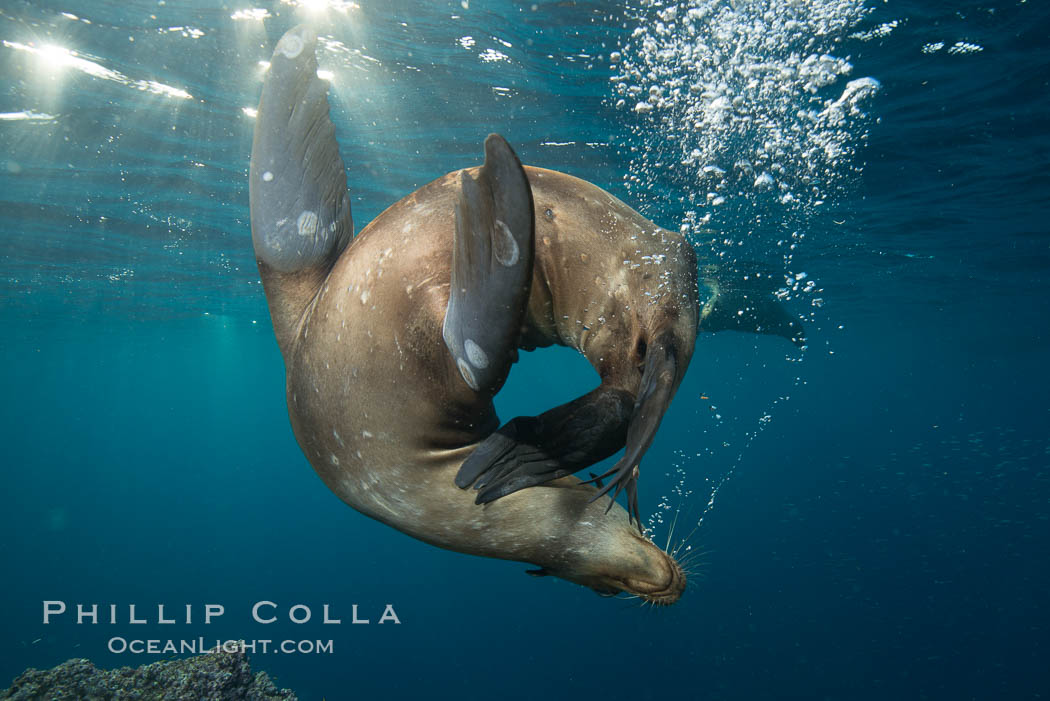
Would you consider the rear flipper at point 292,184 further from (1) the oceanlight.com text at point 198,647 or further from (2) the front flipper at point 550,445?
(1) the oceanlight.com text at point 198,647

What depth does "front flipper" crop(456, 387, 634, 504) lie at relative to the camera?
54.4 inches

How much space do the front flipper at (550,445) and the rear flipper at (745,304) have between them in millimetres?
15749

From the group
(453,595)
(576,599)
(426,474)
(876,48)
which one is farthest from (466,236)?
(453,595)

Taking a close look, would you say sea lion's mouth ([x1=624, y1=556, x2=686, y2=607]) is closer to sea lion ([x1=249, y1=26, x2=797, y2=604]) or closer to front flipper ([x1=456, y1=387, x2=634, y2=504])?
sea lion ([x1=249, y1=26, x2=797, y2=604])

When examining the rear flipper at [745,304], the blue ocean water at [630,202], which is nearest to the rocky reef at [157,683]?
the blue ocean water at [630,202]

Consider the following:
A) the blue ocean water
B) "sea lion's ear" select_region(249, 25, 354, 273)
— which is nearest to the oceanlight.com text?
the blue ocean water

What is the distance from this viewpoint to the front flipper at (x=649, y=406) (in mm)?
1253

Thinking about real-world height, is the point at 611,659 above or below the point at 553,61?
below

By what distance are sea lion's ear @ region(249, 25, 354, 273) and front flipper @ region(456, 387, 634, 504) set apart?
1100 mm

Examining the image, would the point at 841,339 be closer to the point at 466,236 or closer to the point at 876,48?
the point at 876,48

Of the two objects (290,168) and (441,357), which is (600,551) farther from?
(290,168)

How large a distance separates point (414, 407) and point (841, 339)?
40348 mm

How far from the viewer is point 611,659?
74.2ft

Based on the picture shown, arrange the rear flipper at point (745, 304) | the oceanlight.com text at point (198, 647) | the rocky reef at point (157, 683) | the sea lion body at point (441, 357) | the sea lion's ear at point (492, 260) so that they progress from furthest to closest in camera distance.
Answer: the rear flipper at point (745, 304)
the oceanlight.com text at point (198, 647)
the rocky reef at point (157, 683)
the sea lion body at point (441, 357)
the sea lion's ear at point (492, 260)
